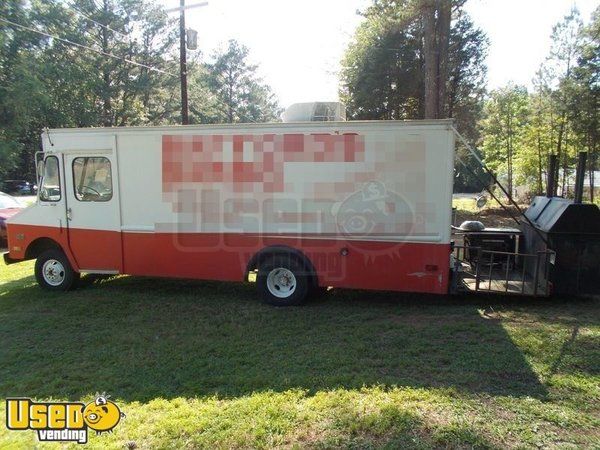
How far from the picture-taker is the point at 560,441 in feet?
10.6

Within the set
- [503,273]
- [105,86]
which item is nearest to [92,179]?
[503,273]

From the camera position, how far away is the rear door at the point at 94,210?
7215 mm

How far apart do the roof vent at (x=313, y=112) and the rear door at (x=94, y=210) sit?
10.6 feet

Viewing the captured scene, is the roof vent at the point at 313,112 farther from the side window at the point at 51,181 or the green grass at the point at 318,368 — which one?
the side window at the point at 51,181

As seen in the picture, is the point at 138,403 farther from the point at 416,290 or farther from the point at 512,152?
the point at 512,152

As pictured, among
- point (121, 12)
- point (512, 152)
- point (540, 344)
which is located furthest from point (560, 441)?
point (121, 12)

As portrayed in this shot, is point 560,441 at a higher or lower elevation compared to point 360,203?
lower

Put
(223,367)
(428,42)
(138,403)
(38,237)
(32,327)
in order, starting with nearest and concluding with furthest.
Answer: (138,403) → (223,367) → (32,327) → (38,237) → (428,42)

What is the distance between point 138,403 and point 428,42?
14327 mm

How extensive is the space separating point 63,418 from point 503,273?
649cm

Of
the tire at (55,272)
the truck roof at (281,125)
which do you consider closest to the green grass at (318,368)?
the tire at (55,272)

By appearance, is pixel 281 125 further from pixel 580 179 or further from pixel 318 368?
Result: pixel 580 179

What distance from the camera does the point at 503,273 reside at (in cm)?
726

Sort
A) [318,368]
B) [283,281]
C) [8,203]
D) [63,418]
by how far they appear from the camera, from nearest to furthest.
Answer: [63,418]
[318,368]
[283,281]
[8,203]
